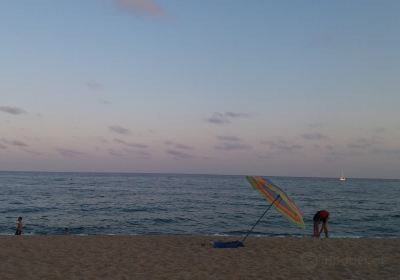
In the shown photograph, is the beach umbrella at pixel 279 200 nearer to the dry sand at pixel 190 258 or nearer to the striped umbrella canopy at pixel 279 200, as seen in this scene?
the striped umbrella canopy at pixel 279 200

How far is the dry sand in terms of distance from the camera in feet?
33.6

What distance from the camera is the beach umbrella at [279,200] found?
11297mm

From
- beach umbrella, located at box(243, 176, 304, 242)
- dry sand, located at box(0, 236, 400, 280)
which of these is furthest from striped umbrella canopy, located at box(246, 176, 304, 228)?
dry sand, located at box(0, 236, 400, 280)

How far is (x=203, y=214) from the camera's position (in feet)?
111

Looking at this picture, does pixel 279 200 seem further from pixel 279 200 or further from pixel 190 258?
pixel 190 258

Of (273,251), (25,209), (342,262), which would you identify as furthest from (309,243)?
(25,209)

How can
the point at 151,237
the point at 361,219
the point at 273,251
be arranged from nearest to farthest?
the point at 273,251 < the point at 151,237 < the point at 361,219

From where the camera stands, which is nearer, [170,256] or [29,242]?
[170,256]

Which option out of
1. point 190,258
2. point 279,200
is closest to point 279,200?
point 279,200

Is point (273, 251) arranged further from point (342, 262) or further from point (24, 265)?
point (24, 265)

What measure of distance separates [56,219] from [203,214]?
40.4 ft

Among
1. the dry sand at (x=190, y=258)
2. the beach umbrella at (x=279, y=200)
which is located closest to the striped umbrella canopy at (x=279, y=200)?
the beach umbrella at (x=279, y=200)

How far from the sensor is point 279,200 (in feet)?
39.2

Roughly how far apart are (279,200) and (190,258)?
11.3 feet
